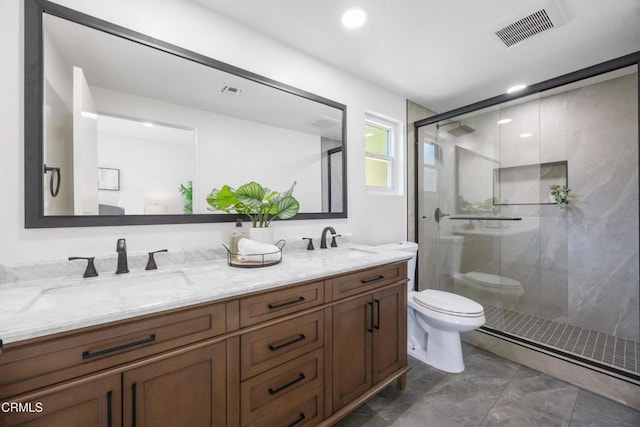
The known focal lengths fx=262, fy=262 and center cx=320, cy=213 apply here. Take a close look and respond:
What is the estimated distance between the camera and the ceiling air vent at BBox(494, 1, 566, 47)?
5.04 feet

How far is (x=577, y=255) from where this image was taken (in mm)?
2494

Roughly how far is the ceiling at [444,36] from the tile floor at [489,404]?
2.33 metres

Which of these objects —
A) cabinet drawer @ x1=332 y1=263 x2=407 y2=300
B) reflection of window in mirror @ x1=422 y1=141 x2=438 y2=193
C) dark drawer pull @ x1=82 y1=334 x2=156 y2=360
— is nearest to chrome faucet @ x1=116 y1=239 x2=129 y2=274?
dark drawer pull @ x1=82 y1=334 x2=156 y2=360

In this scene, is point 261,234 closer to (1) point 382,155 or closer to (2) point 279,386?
(2) point 279,386

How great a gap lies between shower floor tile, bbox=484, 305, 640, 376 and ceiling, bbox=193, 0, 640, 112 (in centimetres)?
218

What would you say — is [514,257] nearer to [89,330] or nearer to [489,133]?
[489,133]

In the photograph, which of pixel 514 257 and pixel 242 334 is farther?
pixel 514 257

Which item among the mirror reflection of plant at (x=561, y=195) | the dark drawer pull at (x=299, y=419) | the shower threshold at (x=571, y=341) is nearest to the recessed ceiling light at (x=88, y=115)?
the dark drawer pull at (x=299, y=419)

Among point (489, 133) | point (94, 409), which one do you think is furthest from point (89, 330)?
point (489, 133)

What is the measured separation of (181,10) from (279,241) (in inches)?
55.5

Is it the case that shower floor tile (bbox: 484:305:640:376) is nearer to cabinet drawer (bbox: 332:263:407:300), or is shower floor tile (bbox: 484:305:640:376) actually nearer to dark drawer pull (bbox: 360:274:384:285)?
cabinet drawer (bbox: 332:263:407:300)

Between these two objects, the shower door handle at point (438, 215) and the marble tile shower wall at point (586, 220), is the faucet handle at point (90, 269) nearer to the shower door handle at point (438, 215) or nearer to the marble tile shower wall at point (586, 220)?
the shower door handle at point (438, 215)

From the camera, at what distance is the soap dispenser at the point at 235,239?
4.48 feet

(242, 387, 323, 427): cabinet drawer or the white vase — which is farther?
the white vase
